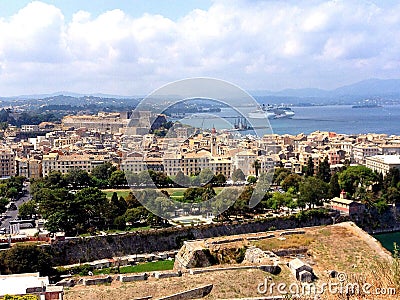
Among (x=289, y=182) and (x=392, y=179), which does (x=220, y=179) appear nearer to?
(x=289, y=182)

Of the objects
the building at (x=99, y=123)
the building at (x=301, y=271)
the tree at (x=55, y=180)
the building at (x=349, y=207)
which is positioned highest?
the building at (x=99, y=123)

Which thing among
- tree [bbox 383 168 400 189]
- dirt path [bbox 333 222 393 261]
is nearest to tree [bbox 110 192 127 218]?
dirt path [bbox 333 222 393 261]

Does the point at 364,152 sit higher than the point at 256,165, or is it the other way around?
the point at 256,165

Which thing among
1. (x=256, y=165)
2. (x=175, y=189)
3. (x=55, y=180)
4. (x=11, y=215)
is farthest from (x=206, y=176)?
(x=11, y=215)

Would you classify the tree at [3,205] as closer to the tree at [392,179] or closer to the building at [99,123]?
the tree at [392,179]

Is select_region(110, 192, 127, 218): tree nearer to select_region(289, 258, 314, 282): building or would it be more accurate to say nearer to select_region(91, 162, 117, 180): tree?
select_region(91, 162, 117, 180): tree

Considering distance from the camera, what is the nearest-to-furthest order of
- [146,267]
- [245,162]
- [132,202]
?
[146,267] < [132,202] < [245,162]

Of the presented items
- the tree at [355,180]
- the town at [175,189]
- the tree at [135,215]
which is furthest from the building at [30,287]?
the tree at [355,180]

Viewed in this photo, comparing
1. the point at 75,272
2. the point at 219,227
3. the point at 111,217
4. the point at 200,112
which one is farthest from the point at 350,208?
the point at 75,272
